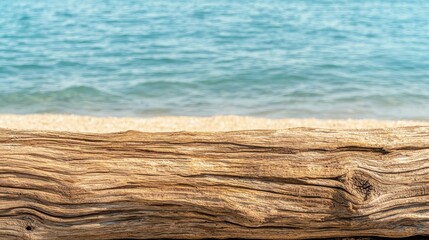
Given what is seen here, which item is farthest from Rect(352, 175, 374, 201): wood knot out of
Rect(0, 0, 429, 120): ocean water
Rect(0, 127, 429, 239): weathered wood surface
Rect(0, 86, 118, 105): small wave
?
Rect(0, 86, 118, 105): small wave

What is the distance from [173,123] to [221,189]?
21.4 feet

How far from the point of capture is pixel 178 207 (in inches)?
82.7

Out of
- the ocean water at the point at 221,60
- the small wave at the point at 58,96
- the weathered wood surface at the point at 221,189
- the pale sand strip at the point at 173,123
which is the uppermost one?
the ocean water at the point at 221,60

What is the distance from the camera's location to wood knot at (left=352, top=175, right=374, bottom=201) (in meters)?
2.09

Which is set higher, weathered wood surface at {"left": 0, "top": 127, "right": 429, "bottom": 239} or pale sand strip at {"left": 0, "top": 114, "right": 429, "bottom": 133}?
pale sand strip at {"left": 0, "top": 114, "right": 429, "bottom": 133}

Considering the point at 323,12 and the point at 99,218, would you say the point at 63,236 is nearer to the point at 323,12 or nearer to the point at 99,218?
the point at 99,218

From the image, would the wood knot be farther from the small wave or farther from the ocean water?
the small wave

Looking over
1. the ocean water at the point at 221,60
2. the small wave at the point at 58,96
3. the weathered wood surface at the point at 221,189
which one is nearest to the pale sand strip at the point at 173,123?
the ocean water at the point at 221,60

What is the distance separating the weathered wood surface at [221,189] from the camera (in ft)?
6.87

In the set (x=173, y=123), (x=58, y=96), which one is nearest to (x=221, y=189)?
(x=173, y=123)

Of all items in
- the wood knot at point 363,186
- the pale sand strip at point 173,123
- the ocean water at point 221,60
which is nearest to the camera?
the wood knot at point 363,186

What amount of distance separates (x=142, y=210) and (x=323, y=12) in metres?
19.4

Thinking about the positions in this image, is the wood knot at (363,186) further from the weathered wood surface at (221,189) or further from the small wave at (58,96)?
the small wave at (58,96)

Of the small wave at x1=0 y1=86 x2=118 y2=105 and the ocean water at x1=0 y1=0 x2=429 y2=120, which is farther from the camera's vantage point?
the small wave at x1=0 y1=86 x2=118 y2=105
